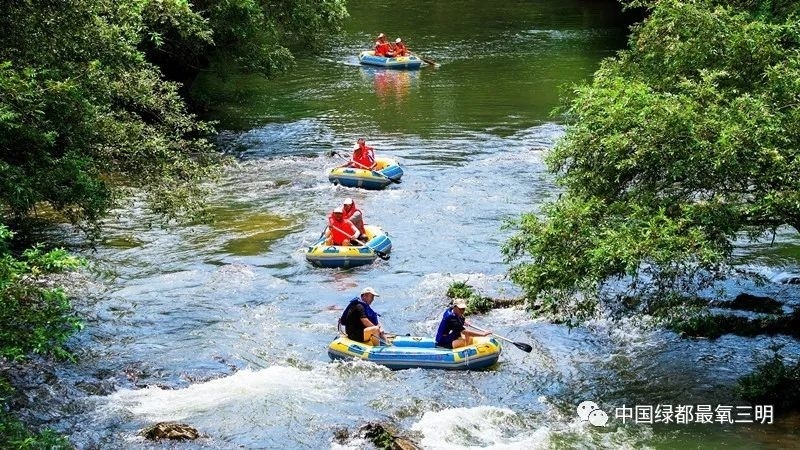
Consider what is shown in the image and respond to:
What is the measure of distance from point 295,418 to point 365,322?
2.71 metres

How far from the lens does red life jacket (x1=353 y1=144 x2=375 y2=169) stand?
1059 inches

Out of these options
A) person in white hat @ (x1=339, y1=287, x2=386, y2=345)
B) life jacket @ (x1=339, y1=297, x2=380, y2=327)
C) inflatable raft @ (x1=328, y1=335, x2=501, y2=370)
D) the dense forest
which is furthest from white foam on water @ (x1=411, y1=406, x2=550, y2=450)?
the dense forest

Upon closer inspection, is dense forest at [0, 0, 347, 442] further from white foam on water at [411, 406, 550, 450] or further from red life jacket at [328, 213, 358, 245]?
white foam on water at [411, 406, 550, 450]

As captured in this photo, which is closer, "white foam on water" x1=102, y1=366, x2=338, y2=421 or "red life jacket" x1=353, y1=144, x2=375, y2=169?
"white foam on water" x1=102, y1=366, x2=338, y2=421

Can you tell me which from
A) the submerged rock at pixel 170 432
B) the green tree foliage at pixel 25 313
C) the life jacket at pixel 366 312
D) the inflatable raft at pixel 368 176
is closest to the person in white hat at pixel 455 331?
the life jacket at pixel 366 312

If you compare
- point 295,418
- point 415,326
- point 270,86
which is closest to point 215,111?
point 270,86

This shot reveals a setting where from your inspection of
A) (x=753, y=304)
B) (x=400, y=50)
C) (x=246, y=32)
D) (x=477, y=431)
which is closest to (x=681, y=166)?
(x=477, y=431)

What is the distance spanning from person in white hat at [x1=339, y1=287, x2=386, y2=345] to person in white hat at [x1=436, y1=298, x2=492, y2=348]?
1.00m

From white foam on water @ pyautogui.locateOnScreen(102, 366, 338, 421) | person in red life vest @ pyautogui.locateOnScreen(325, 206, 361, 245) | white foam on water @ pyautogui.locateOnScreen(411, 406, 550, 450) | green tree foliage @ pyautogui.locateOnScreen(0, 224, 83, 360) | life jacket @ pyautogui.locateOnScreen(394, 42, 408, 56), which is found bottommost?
white foam on water @ pyautogui.locateOnScreen(102, 366, 338, 421)

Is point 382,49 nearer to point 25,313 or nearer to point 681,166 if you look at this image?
point 681,166

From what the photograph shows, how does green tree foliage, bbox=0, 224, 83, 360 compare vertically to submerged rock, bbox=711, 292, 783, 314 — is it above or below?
above

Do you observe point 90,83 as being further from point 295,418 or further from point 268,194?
point 268,194

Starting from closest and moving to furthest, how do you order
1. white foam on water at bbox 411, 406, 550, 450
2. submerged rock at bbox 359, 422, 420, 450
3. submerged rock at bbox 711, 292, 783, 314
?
submerged rock at bbox 359, 422, 420, 450 → white foam on water at bbox 411, 406, 550, 450 → submerged rock at bbox 711, 292, 783, 314

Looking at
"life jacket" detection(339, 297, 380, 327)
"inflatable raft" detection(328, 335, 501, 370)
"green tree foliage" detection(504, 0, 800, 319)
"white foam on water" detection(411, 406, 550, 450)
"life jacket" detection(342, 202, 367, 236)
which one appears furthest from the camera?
"life jacket" detection(342, 202, 367, 236)
